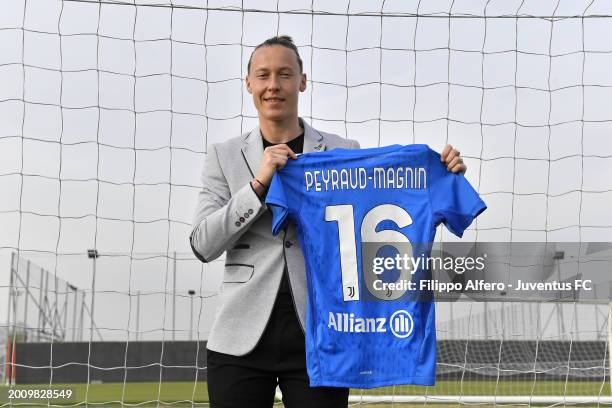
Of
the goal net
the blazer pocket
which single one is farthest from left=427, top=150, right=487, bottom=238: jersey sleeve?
the goal net

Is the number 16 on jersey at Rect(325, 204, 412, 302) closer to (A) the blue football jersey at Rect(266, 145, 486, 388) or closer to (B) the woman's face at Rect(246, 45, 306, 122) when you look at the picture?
(A) the blue football jersey at Rect(266, 145, 486, 388)

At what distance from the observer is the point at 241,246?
5.70 feet

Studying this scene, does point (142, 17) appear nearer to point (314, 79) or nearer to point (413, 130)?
point (314, 79)

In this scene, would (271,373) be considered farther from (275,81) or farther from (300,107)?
(300,107)

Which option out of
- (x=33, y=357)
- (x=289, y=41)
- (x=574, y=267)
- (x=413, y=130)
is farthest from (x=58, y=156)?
(x=33, y=357)

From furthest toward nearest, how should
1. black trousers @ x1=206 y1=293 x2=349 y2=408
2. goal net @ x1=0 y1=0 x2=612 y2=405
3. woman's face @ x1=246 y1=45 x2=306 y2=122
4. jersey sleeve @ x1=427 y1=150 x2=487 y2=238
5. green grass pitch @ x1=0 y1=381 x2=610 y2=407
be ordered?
green grass pitch @ x1=0 y1=381 x2=610 y2=407, goal net @ x1=0 y1=0 x2=612 y2=405, jersey sleeve @ x1=427 y1=150 x2=487 y2=238, woman's face @ x1=246 y1=45 x2=306 y2=122, black trousers @ x1=206 y1=293 x2=349 y2=408

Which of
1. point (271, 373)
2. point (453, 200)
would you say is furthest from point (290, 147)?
point (271, 373)

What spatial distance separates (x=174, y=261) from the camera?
16.2 feet

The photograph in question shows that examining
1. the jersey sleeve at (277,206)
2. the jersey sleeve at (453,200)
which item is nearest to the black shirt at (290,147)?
the jersey sleeve at (277,206)

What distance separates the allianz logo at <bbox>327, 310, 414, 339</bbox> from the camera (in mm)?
1812

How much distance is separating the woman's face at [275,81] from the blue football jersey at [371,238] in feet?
0.54

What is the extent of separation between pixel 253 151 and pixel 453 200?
0.54 metres

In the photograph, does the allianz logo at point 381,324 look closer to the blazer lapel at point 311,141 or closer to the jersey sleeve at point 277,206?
the jersey sleeve at point 277,206

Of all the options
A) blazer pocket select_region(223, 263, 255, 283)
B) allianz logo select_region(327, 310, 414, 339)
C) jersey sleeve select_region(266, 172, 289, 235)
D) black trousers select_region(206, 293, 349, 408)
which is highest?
jersey sleeve select_region(266, 172, 289, 235)
